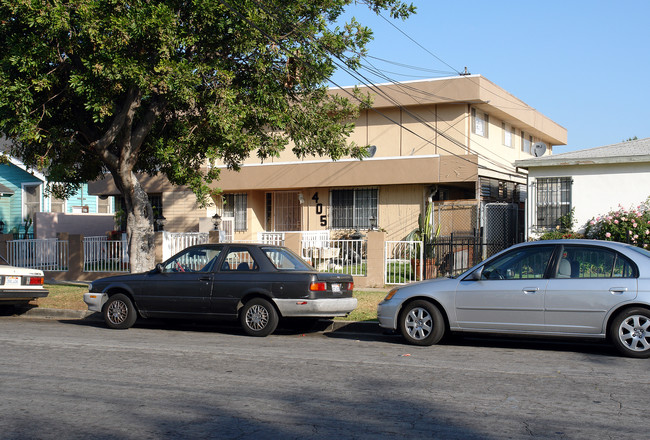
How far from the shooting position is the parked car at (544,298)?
884 centimetres

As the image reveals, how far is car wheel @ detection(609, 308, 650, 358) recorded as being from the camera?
8.73 m

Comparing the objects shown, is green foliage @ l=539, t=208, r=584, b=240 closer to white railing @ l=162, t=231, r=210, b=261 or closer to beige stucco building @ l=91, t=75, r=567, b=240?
beige stucco building @ l=91, t=75, r=567, b=240

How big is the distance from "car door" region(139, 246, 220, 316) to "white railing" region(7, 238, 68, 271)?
10009 millimetres

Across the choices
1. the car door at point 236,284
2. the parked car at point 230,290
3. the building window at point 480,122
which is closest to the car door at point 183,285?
the parked car at point 230,290

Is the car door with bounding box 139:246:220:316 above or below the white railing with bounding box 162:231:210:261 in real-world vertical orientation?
below

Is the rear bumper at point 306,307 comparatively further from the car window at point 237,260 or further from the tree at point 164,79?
the tree at point 164,79

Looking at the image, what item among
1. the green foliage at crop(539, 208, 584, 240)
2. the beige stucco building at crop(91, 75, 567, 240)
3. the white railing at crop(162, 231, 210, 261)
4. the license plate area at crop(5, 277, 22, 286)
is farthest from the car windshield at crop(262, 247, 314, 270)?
the beige stucco building at crop(91, 75, 567, 240)

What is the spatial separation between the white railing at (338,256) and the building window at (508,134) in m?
10.5

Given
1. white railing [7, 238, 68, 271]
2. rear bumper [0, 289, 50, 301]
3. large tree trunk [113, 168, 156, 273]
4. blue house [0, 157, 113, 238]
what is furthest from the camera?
blue house [0, 157, 113, 238]

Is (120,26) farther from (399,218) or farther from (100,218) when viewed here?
(100,218)

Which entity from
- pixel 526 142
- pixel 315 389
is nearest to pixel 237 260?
pixel 315 389

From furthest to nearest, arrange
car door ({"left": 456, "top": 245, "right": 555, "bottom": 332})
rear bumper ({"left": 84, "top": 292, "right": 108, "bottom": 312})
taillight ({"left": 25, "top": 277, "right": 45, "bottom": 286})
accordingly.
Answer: taillight ({"left": 25, "top": 277, "right": 45, "bottom": 286}), rear bumper ({"left": 84, "top": 292, "right": 108, "bottom": 312}), car door ({"left": 456, "top": 245, "right": 555, "bottom": 332})

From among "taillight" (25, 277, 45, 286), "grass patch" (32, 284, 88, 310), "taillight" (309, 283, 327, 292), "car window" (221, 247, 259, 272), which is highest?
"car window" (221, 247, 259, 272)

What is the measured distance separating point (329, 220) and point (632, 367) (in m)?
17.4
